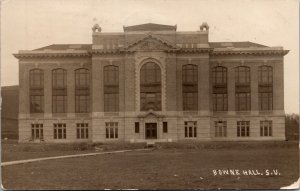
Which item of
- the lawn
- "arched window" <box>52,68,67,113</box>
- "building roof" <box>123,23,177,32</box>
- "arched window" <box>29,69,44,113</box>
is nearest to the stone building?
"arched window" <box>52,68,67,113</box>

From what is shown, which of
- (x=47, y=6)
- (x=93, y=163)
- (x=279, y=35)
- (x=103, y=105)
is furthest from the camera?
(x=103, y=105)

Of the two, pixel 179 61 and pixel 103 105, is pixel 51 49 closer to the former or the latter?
pixel 103 105

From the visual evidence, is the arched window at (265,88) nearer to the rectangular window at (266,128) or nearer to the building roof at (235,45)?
the rectangular window at (266,128)

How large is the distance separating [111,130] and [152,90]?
603cm

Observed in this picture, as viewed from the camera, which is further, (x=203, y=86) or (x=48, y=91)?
(x=203, y=86)

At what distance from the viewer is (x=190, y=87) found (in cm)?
4725

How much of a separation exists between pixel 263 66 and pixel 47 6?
3262 cm

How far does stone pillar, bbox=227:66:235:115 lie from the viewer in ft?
156

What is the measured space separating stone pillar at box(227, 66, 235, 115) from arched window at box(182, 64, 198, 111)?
3473mm

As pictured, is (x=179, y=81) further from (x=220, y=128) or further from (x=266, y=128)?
Answer: (x=266, y=128)

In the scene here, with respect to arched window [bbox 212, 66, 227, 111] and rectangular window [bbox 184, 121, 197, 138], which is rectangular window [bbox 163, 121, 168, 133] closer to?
rectangular window [bbox 184, 121, 197, 138]

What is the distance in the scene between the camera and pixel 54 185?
15969mm

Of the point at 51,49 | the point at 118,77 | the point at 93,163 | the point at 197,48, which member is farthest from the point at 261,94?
the point at 93,163

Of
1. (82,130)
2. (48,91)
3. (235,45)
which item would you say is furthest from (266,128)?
(48,91)
